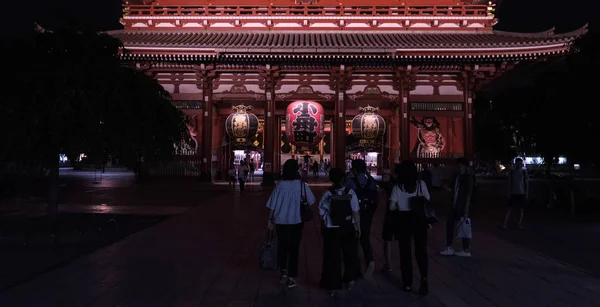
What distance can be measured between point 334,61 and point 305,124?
3.53m

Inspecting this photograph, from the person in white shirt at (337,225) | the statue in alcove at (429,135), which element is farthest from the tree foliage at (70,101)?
the statue in alcove at (429,135)

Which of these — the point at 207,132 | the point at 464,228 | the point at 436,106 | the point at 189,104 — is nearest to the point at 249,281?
the point at 464,228

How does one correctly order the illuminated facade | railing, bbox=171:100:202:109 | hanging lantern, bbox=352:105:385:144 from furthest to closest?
railing, bbox=171:100:202:109, hanging lantern, bbox=352:105:385:144, the illuminated facade

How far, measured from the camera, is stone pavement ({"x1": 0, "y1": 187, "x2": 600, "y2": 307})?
5480mm

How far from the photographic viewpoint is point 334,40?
24031mm

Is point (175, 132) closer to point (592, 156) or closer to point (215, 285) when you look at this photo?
point (215, 285)

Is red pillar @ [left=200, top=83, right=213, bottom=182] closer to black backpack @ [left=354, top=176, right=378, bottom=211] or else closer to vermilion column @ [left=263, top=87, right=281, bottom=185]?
vermilion column @ [left=263, top=87, right=281, bottom=185]

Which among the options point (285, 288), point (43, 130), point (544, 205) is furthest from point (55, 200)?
point (544, 205)

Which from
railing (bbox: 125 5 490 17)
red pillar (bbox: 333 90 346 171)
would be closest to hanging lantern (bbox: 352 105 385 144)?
red pillar (bbox: 333 90 346 171)

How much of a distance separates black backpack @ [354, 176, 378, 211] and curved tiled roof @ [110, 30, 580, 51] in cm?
1647

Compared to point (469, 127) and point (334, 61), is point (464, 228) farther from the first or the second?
point (469, 127)

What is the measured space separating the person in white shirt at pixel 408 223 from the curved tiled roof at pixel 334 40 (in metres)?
17.0

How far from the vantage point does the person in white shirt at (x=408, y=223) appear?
570 cm

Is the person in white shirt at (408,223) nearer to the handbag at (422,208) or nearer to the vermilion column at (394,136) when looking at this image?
the handbag at (422,208)
